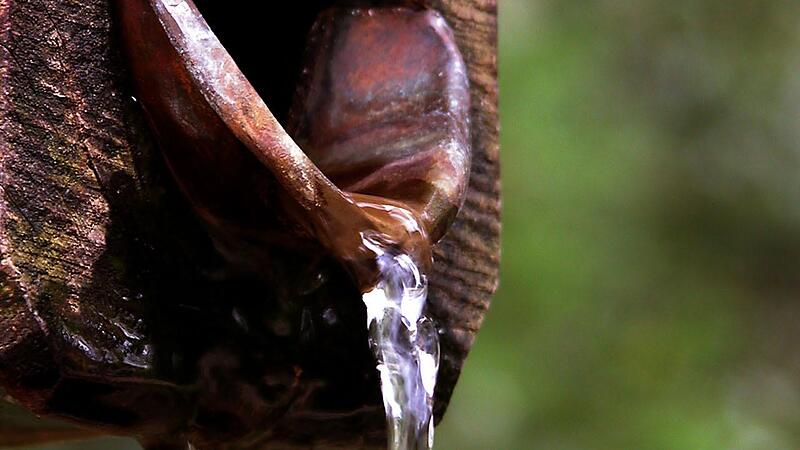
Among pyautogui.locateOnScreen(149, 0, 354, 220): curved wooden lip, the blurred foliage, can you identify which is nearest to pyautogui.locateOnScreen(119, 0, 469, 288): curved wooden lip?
pyautogui.locateOnScreen(149, 0, 354, 220): curved wooden lip

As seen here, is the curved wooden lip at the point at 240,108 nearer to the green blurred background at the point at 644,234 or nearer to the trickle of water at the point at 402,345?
the trickle of water at the point at 402,345

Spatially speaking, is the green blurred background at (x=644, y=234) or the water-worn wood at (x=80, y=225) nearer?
the water-worn wood at (x=80, y=225)

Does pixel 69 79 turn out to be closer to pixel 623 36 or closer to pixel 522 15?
pixel 522 15

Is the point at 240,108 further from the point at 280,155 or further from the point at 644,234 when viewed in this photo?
the point at 644,234

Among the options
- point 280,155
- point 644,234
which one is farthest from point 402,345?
point 644,234

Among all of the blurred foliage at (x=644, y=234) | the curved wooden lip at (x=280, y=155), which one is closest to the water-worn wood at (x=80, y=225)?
the curved wooden lip at (x=280, y=155)
